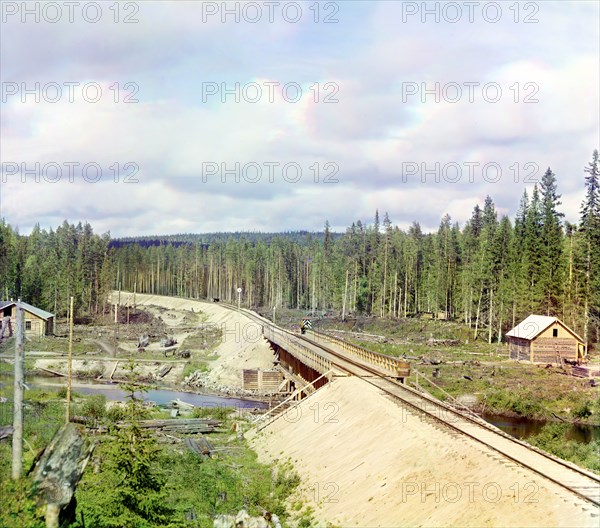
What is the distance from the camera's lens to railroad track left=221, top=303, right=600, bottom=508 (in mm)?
17188

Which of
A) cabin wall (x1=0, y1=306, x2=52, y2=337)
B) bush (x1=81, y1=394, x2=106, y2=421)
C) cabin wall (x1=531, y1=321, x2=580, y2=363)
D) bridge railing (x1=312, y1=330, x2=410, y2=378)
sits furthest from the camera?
cabin wall (x1=0, y1=306, x2=52, y2=337)

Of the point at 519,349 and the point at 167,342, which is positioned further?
the point at 167,342

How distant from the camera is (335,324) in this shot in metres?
96.1

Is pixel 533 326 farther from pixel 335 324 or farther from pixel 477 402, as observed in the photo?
pixel 335 324

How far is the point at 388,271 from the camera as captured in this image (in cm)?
10981

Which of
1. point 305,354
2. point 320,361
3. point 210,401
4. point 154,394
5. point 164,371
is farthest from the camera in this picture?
point 164,371

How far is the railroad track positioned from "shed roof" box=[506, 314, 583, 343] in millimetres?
27319

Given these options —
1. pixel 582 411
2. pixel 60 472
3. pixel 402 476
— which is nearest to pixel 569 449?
pixel 402 476

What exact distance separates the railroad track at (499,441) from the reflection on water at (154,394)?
15.6m

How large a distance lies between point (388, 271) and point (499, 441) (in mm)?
88430

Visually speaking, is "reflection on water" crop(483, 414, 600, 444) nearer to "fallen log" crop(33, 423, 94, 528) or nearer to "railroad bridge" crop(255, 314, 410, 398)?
"railroad bridge" crop(255, 314, 410, 398)

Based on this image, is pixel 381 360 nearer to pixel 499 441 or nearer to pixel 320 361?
pixel 320 361

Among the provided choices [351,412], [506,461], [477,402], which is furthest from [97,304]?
[506,461]

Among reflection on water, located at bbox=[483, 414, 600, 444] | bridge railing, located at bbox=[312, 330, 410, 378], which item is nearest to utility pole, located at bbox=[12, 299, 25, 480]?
bridge railing, located at bbox=[312, 330, 410, 378]
